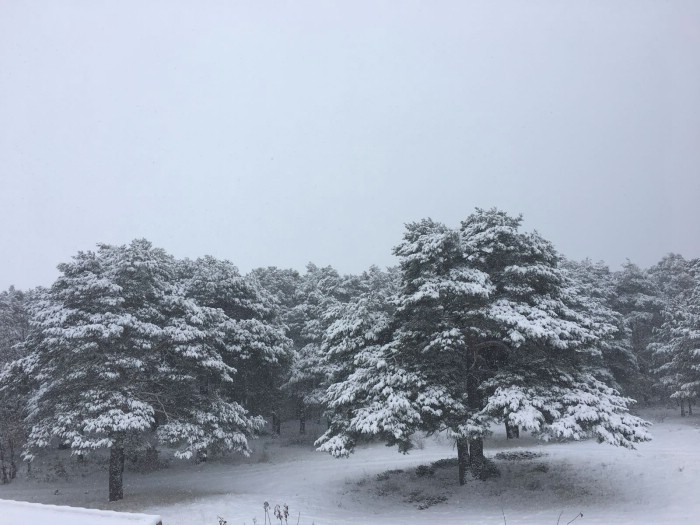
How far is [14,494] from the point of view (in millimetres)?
21953

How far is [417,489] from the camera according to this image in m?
17.4

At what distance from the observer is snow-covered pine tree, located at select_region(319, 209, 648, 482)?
→ 45.3 feet

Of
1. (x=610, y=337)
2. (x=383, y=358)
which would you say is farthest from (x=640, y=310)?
(x=383, y=358)

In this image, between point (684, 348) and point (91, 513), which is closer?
point (91, 513)

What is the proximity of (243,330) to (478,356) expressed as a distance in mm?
13748

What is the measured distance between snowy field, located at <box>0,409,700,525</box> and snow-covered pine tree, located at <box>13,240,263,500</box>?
8.50 feet

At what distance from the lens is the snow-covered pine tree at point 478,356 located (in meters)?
13.8

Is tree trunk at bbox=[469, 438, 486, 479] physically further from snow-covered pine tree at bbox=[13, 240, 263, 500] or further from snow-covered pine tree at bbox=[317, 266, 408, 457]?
snow-covered pine tree at bbox=[13, 240, 263, 500]

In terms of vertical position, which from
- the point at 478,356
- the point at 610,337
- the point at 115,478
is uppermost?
the point at 610,337

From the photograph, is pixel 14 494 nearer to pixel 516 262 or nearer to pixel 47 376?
pixel 47 376

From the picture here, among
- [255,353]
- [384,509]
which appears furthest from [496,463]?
[255,353]

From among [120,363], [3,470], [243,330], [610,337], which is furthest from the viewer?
[610,337]

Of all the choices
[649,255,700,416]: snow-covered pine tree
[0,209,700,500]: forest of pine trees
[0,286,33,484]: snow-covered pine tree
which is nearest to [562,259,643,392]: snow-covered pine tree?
[649,255,700,416]: snow-covered pine tree

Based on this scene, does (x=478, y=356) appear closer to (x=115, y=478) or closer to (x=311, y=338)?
(x=115, y=478)
